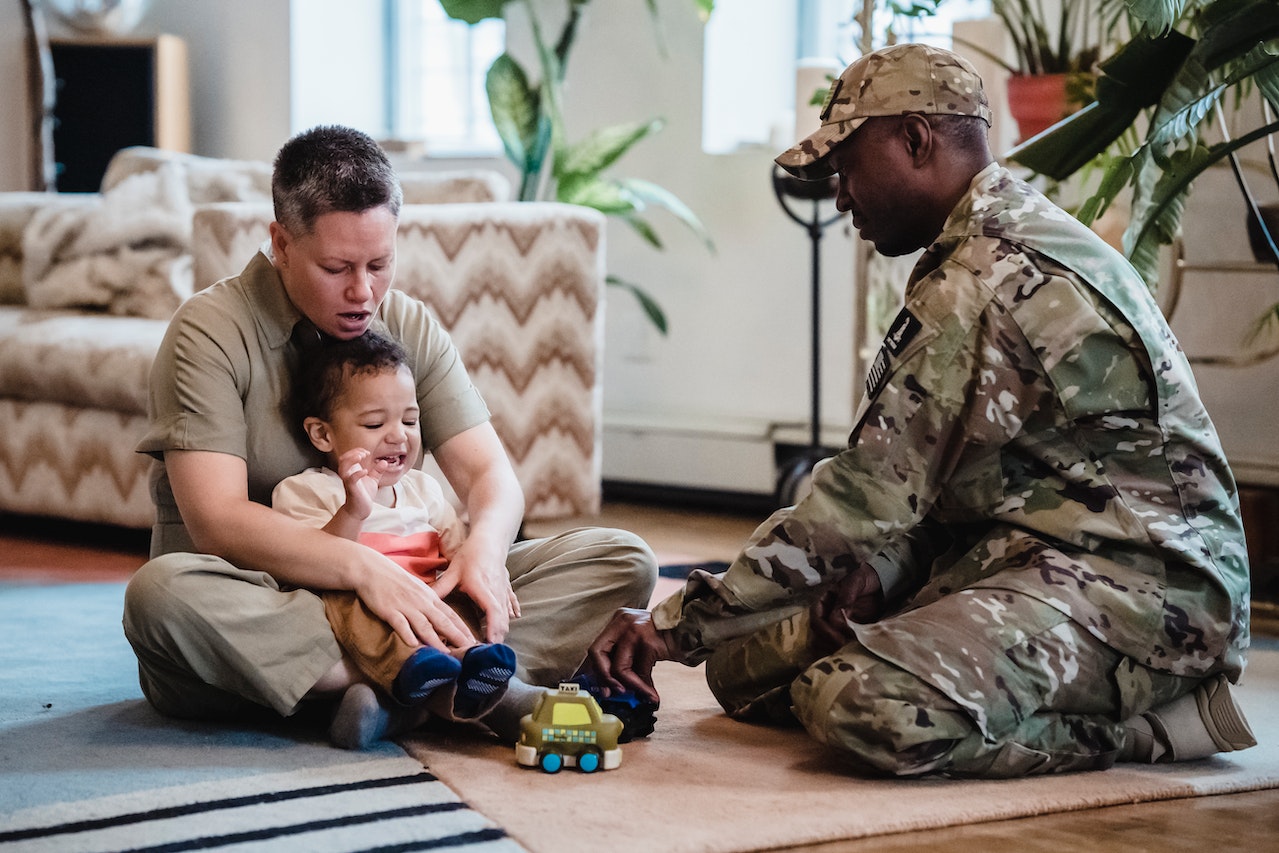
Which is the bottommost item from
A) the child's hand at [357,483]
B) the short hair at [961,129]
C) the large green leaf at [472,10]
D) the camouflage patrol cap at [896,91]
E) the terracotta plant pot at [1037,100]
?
the child's hand at [357,483]

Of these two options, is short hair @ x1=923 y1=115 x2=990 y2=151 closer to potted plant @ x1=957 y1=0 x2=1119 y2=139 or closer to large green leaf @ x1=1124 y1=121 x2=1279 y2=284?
large green leaf @ x1=1124 y1=121 x2=1279 y2=284

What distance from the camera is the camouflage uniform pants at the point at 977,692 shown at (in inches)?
64.6

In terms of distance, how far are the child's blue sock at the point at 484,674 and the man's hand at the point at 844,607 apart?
16.3 inches

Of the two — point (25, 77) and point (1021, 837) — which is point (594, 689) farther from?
point (25, 77)

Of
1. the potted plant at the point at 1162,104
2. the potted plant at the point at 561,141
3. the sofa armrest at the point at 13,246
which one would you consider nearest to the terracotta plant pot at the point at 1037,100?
the potted plant at the point at 1162,104

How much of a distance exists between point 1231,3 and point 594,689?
1423mm

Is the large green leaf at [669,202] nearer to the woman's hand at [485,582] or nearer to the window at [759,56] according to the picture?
the window at [759,56]

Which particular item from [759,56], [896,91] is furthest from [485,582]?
[759,56]

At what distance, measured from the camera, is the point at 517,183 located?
4664 mm

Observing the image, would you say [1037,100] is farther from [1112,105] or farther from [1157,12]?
[1157,12]

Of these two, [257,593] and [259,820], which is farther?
[257,593]

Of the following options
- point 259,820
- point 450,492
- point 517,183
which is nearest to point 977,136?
point 259,820

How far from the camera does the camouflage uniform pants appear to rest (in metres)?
1.64

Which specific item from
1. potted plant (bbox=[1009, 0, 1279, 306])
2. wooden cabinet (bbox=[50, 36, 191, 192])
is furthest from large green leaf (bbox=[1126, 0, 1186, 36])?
wooden cabinet (bbox=[50, 36, 191, 192])
